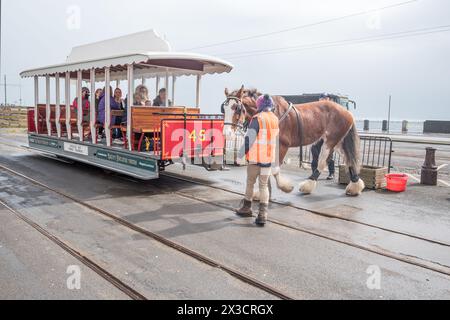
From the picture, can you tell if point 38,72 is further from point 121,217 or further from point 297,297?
point 297,297

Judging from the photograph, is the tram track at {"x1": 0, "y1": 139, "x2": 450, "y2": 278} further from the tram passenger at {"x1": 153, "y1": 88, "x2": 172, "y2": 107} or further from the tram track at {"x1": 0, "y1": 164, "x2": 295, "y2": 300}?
the tram passenger at {"x1": 153, "y1": 88, "x2": 172, "y2": 107}

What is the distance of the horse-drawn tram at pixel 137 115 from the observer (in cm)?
878

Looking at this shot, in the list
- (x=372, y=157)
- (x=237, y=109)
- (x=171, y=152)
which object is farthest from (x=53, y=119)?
(x=372, y=157)

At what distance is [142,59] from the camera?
8406 millimetres

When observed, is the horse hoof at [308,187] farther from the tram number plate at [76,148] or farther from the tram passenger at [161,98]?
the tram number plate at [76,148]

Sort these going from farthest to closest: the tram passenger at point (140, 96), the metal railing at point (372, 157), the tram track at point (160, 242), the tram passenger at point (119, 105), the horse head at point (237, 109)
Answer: the metal railing at point (372, 157) → the tram passenger at point (119, 105) → the tram passenger at point (140, 96) → the horse head at point (237, 109) → the tram track at point (160, 242)

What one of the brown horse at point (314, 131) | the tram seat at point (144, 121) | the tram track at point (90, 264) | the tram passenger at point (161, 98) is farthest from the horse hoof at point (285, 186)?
the tram passenger at point (161, 98)

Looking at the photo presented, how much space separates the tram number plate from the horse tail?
22.7 ft

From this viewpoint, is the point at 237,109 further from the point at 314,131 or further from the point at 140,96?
the point at 140,96

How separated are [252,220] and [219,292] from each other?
106 inches

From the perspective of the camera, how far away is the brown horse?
26.0 feet

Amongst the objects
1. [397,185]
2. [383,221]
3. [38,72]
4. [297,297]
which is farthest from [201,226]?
[38,72]

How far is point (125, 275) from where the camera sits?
4.29 metres

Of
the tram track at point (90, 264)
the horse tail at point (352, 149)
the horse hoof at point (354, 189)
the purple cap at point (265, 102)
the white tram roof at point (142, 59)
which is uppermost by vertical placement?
the white tram roof at point (142, 59)
